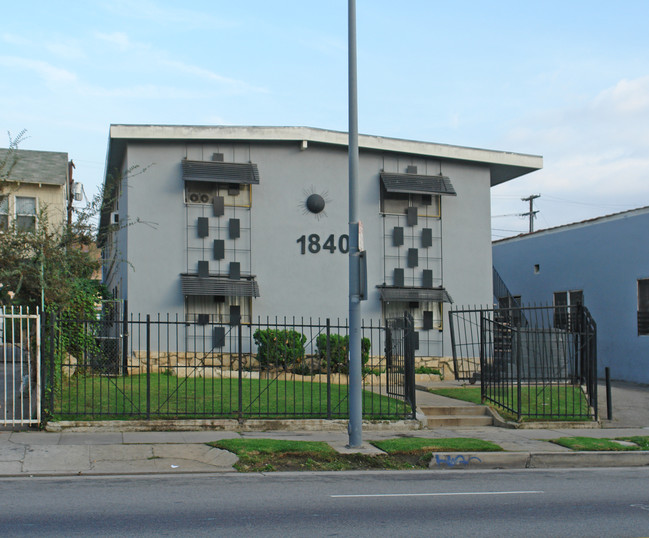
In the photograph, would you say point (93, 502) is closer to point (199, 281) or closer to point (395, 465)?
point (395, 465)

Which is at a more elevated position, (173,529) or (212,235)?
(212,235)

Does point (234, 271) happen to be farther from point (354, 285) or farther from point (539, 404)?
point (354, 285)

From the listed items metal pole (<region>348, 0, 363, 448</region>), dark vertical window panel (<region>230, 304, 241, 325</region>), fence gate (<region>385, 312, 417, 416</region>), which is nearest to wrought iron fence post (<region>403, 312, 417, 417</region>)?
Result: fence gate (<region>385, 312, 417, 416</region>)

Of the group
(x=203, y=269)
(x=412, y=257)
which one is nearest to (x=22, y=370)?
(x=203, y=269)

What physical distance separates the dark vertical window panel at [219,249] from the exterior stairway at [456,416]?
8254mm

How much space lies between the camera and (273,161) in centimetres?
2203

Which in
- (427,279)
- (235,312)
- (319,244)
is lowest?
(235,312)

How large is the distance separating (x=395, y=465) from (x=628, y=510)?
3.85 m

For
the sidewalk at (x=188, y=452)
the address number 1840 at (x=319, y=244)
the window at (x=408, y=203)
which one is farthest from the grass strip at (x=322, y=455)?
the window at (x=408, y=203)

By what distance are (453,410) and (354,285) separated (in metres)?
4.97

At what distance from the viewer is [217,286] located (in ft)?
68.4

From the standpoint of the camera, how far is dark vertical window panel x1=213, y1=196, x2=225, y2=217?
21.3 metres

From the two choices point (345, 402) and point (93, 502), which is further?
point (345, 402)

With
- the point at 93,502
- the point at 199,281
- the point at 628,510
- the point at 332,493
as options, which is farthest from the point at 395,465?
the point at 199,281
